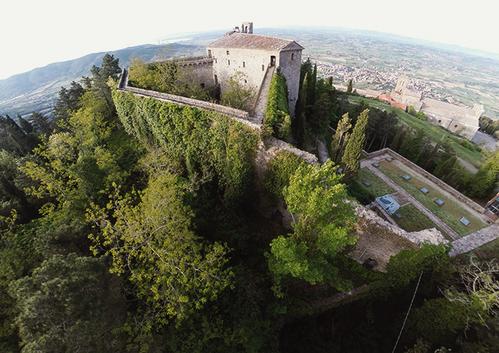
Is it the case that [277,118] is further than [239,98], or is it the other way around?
[239,98]

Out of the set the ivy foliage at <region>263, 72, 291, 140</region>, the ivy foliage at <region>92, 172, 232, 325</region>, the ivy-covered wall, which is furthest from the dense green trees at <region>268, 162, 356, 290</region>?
the ivy foliage at <region>263, 72, 291, 140</region>

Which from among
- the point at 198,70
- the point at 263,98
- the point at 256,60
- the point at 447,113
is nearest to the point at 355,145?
the point at 263,98

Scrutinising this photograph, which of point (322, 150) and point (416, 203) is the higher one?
point (322, 150)

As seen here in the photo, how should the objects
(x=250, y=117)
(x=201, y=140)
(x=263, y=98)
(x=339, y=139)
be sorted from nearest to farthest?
(x=250, y=117) < (x=201, y=140) < (x=263, y=98) < (x=339, y=139)

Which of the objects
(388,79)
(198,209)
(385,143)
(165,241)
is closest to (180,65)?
(198,209)

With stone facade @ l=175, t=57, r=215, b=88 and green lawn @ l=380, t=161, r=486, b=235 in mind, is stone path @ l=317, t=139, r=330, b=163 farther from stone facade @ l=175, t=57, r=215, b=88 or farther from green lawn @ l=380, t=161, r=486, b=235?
stone facade @ l=175, t=57, r=215, b=88

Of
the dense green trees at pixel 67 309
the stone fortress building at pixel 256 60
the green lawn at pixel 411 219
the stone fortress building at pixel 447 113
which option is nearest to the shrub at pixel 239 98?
the stone fortress building at pixel 256 60

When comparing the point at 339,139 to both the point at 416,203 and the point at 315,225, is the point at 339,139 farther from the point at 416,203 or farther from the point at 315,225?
the point at 315,225
